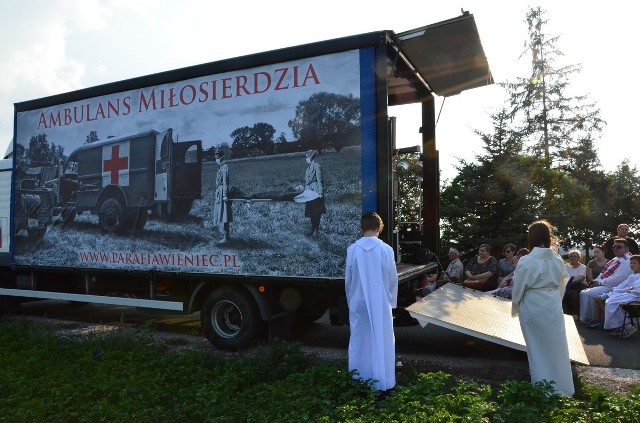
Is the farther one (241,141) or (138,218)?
(138,218)

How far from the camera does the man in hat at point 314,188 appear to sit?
6.33 m

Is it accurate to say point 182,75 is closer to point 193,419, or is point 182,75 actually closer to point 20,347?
point 20,347

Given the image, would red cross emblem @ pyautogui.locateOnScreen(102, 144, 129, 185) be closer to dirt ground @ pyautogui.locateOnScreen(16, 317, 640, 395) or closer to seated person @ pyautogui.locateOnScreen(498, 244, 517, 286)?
dirt ground @ pyautogui.locateOnScreen(16, 317, 640, 395)

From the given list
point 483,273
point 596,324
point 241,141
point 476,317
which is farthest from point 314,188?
point 596,324

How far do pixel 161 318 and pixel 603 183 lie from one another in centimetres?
2429

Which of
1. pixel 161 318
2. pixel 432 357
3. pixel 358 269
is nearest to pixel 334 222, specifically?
pixel 358 269

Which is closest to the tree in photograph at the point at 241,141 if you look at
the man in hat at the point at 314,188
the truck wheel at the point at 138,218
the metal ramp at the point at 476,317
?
the man in hat at the point at 314,188

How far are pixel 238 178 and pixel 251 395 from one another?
295 cm

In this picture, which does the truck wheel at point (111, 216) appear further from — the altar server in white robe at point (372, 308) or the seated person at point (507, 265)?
the seated person at point (507, 265)

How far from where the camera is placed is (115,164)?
25.8 ft

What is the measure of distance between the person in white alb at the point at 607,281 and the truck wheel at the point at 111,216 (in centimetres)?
719

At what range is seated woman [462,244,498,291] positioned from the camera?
9859 mm

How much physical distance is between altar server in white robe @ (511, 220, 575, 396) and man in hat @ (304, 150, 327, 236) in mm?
2195

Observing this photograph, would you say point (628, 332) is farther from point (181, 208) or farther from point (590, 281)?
point (181, 208)
